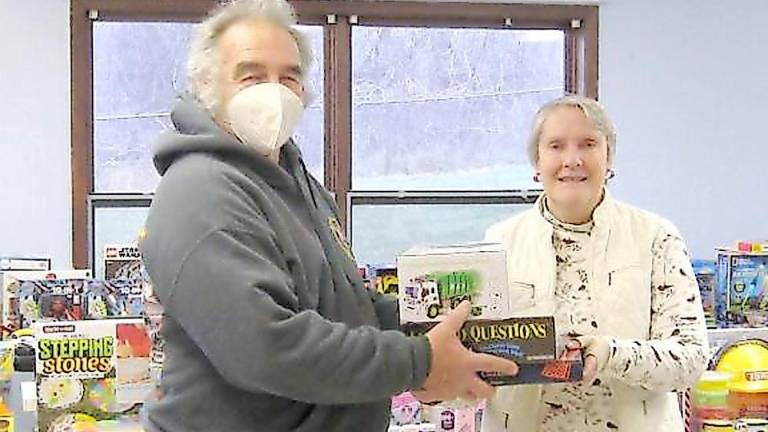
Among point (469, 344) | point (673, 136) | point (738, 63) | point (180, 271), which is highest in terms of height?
point (738, 63)

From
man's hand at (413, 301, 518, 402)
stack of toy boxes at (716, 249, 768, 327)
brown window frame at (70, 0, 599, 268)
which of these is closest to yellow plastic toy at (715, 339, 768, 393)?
stack of toy boxes at (716, 249, 768, 327)

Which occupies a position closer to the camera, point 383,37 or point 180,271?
point 180,271

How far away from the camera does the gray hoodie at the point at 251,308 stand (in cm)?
127

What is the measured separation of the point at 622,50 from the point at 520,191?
2.46 ft

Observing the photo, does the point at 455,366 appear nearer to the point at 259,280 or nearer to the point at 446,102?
the point at 259,280

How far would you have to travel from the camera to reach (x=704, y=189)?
4.74 meters

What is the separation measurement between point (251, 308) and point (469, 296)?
399 mm

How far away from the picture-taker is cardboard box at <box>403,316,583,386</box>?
154 centimetres

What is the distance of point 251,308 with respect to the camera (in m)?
1.26

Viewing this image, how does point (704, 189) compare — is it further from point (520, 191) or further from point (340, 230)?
point (340, 230)

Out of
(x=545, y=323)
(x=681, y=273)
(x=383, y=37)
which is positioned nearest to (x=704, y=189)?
(x=383, y=37)

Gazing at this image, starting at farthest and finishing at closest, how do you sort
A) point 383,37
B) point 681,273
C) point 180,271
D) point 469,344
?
point 383,37, point 681,273, point 469,344, point 180,271

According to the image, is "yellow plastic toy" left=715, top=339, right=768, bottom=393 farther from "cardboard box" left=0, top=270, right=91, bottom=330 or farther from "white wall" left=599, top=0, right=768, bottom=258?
"white wall" left=599, top=0, right=768, bottom=258

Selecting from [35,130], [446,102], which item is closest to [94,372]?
[35,130]
